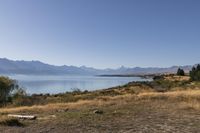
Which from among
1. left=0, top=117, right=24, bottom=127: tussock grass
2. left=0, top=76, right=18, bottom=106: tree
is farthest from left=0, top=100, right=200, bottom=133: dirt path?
left=0, top=76, right=18, bottom=106: tree

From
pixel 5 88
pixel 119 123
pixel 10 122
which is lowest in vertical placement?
pixel 119 123

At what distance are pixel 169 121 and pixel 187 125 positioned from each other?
1305 millimetres

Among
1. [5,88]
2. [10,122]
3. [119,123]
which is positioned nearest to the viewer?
[119,123]

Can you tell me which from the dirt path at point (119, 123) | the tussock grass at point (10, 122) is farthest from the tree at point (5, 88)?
the tussock grass at point (10, 122)

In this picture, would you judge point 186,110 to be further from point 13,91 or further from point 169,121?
point 13,91

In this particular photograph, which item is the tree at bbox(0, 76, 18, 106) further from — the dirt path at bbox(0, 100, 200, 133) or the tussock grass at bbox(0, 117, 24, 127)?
the tussock grass at bbox(0, 117, 24, 127)

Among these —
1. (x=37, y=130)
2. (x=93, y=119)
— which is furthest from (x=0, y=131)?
(x=93, y=119)

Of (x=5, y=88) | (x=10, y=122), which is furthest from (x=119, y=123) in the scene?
(x=5, y=88)

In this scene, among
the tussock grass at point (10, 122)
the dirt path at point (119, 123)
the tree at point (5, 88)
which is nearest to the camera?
the dirt path at point (119, 123)

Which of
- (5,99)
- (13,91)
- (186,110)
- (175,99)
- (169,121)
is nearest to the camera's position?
(169,121)

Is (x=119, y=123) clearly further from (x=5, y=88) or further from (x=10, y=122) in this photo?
(x=5, y=88)

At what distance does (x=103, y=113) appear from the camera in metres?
19.0

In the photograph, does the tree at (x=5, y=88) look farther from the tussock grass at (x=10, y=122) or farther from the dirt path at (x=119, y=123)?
the tussock grass at (x=10, y=122)

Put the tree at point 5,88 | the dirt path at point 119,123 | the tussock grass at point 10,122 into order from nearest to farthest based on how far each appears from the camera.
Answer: the dirt path at point 119,123
the tussock grass at point 10,122
the tree at point 5,88
